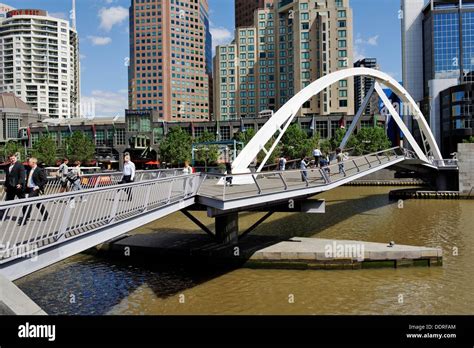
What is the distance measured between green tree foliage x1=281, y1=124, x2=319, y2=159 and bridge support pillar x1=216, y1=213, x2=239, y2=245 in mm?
53286

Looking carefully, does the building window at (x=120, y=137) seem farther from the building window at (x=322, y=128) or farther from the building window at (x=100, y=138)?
the building window at (x=322, y=128)

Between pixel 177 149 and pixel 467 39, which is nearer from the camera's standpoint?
pixel 177 149

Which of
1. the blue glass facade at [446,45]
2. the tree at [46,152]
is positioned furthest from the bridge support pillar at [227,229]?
the blue glass facade at [446,45]

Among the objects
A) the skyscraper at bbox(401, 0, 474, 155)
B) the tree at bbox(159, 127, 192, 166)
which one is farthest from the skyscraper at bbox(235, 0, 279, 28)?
the tree at bbox(159, 127, 192, 166)

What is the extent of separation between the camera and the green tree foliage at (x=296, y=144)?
7200 centimetres

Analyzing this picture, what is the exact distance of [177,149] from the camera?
240 feet

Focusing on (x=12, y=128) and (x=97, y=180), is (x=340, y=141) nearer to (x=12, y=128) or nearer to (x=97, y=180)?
(x=97, y=180)

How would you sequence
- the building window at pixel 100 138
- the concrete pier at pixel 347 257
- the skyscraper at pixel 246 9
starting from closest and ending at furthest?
the concrete pier at pixel 347 257 → the building window at pixel 100 138 → the skyscraper at pixel 246 9

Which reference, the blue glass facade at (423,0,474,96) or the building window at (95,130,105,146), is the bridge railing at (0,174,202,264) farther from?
the blue glass facade at (423,0,474,96)

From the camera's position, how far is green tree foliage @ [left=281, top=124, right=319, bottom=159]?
72.0 meters

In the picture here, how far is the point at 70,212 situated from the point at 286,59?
122 metres

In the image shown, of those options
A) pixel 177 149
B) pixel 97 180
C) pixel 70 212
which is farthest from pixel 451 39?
pixel 70 212

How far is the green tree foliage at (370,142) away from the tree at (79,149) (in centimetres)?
4714
